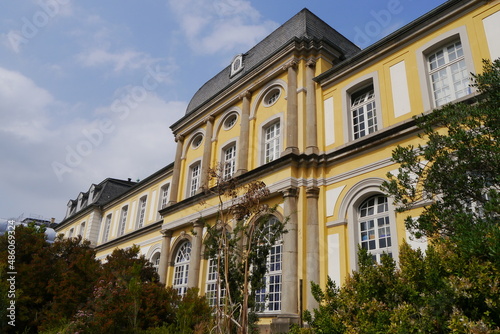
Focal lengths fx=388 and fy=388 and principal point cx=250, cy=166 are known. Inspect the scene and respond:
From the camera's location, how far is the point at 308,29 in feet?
52.6

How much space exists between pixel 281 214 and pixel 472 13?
832 cm

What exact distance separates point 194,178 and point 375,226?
11177 millimetres

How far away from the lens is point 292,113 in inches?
571

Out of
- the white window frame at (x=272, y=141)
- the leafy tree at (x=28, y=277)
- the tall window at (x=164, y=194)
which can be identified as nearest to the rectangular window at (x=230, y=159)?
the white window frame at (x=272, y=141)

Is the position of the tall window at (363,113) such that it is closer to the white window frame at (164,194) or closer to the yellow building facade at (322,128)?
the yellow building facade at (322,128)

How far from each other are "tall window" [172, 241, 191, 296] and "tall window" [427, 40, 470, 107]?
42.1 ft

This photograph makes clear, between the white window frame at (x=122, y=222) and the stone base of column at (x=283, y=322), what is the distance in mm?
19827

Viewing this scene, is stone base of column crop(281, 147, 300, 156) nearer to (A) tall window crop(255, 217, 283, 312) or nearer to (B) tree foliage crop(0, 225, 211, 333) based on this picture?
(A) tall window crop(255, 217, 283, 312)

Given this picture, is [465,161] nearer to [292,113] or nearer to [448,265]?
[448,265]

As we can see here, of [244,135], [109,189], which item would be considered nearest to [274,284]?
[244,135]

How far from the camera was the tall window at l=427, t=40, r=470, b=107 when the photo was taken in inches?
428

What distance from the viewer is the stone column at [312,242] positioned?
12031mm

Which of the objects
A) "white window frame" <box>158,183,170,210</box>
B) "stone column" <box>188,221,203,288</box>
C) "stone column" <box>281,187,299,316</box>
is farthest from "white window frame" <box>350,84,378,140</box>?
"white window frame" <box>158,183,170,210</box>

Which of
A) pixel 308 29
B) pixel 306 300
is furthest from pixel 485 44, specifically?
pixel 306 300
